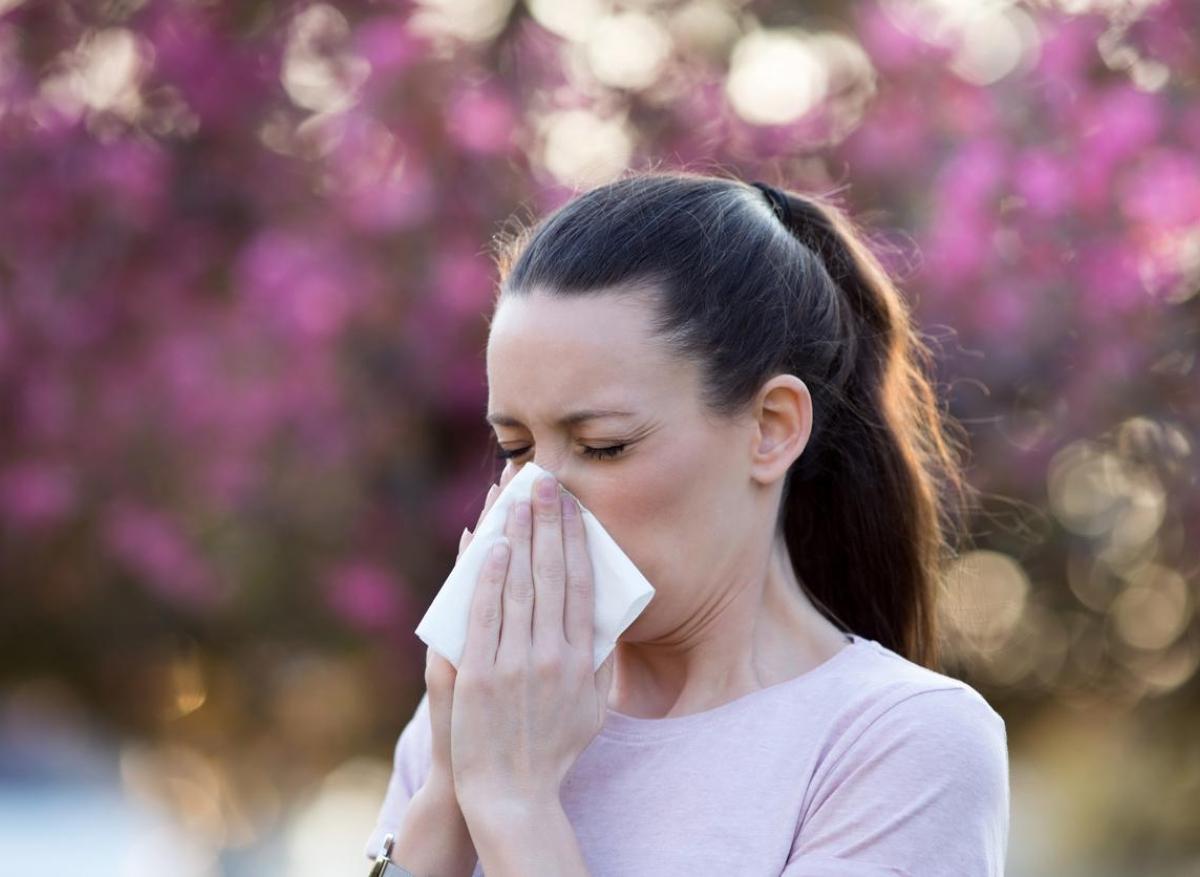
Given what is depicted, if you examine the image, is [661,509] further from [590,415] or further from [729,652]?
[729,652]

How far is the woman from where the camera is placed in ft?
7.15

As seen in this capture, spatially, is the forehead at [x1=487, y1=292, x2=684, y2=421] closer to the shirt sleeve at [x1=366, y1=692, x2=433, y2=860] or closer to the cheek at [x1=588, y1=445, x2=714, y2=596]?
the cheek at [x1=588, y1=445, x2=714, y2=596]

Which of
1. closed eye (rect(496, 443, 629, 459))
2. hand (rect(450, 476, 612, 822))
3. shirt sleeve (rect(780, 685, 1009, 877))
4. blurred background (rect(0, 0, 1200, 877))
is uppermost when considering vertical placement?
blurred background (rect(0, 0, 1200, 877))

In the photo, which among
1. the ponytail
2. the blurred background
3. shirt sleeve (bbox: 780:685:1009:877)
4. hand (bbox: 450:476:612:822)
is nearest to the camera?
shirt sleeve (bbox: 780:685:1009:877)

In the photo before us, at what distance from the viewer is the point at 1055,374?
14.2ft

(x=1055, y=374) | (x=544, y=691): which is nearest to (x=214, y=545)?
(x=1055, y=374)

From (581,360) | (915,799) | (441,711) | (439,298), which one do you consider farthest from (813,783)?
(439,298)

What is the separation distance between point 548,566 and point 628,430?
8.8 inches

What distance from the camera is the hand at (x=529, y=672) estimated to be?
2240 mm

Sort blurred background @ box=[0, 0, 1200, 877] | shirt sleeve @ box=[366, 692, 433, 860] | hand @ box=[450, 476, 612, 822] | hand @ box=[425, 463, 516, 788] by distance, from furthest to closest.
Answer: blurred background @ box=[0, 0, 1200, 877] → shirt sleeve @ box=[366, 692, 433, 860] → hand @ box=[425, 463, 516, 788] → hand @ box=[450, 476, 612, 822]

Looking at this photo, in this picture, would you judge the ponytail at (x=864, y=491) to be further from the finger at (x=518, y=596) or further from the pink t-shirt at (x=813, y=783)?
the finger at (x=518, y=596)

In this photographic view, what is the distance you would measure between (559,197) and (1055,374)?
1.48 meters

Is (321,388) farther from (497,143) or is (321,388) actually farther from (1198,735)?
(1198,735)

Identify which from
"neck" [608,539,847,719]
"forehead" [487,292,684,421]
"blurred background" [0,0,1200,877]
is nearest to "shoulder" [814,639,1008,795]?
"neck" [608,539,847,719]
